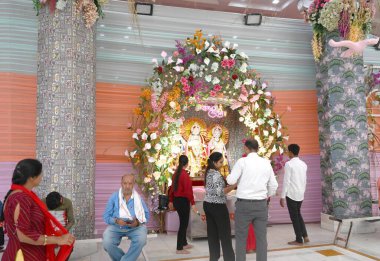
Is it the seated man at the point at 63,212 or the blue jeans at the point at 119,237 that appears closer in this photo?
the blue jeans at the point at 119,237

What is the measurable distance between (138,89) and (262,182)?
331cm

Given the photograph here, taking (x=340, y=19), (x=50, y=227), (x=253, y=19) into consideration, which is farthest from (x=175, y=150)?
(x=50, y=227)

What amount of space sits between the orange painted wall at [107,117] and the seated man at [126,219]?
2237 mm

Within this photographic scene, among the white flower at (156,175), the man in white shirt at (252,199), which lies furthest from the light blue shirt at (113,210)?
the white flower at (156,175)

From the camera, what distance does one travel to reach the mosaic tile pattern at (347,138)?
6098mm

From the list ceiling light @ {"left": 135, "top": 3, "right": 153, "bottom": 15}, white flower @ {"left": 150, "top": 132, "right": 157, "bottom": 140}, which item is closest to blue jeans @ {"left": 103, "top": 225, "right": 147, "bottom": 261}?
white flower @ {"left": 150, "top": 132, "right": 157, "bottom": 140}

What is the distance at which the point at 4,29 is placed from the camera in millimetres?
5445

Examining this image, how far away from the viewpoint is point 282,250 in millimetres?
4781

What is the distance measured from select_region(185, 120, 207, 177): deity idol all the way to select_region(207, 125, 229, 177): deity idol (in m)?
0.16

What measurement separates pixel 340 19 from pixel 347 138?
6.79 ft

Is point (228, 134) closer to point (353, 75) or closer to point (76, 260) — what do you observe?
point (353, 75)

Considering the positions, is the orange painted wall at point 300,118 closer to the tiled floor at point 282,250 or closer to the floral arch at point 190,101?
A: the floral arch at point 190,101

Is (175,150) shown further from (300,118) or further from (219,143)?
(300,118)

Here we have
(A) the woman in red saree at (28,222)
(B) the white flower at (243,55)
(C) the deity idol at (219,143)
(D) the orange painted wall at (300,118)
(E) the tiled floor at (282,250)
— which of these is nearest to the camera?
(A) the woman in red saree at (28,222)
